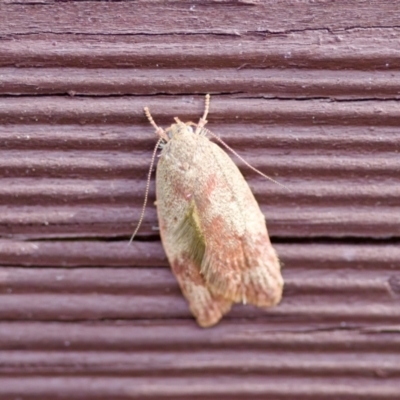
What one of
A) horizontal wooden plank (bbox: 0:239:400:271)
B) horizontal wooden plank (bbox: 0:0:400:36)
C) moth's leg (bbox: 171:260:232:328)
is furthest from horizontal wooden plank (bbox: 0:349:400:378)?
horizontal wooden plank (bbox: 0:0:400:36)

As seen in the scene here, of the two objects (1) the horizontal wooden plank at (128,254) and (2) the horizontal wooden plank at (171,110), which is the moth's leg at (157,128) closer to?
(2) the horizontal wooden plank at (171,110)

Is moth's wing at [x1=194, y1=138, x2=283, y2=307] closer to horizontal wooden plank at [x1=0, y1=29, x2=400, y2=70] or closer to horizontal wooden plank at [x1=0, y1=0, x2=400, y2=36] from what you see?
horizontal wooden plank at [x1=0, y1=29, x2=400, y2=70]

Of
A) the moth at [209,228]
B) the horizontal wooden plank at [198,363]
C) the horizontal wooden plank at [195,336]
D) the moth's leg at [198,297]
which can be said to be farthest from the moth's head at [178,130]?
the horizontal wooden plank at [198,363]

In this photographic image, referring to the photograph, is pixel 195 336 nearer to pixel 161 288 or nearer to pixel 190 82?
pixel 161 288

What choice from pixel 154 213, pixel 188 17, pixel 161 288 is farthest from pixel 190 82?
pixel 161 288

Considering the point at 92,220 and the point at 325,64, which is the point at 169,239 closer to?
the point at 92,220

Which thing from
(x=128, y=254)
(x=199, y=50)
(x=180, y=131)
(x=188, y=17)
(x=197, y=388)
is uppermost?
(x=188, y=17)
